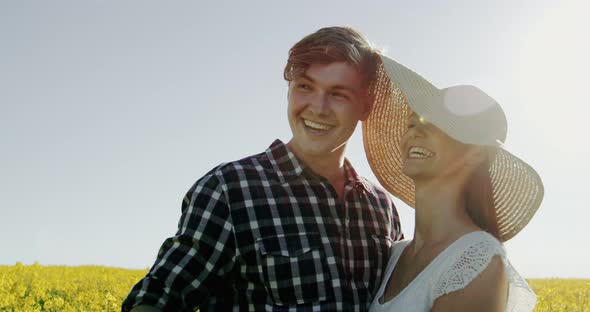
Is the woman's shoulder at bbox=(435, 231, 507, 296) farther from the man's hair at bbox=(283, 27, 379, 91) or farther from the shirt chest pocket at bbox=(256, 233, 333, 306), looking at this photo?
the man's hair at bbox=(283, 27, 379, 91)

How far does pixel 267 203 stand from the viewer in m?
3.52

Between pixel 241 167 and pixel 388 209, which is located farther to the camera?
pixel 388 209

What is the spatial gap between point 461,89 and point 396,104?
0.64 meters

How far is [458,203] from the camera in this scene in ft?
10.9

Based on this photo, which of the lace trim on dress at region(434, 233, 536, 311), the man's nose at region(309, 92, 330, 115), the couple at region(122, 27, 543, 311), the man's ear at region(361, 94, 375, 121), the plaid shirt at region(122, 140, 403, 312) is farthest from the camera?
the man's ear at region(361, 94, 375, 121)

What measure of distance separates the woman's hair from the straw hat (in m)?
0.15

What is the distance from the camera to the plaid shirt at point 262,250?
3.29m

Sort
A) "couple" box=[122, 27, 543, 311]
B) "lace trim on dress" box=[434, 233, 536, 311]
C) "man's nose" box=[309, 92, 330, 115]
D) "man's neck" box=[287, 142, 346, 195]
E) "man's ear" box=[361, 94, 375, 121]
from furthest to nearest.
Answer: "man's ear" box=[361, 94, 375, 121] → "man's neck" box=[287, 142, 346, 195] → "man's nose" box=[309, 92, 330, 115] → "couple" box=[122, 27, 543, 311] → "lace trim on dress" box=[434, 233, 536, 311]

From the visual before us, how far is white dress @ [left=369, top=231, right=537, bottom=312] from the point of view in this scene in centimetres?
296

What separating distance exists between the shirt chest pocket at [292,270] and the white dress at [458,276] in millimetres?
338

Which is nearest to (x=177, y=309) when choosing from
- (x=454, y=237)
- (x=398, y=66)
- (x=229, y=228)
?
(x=229, y=228)

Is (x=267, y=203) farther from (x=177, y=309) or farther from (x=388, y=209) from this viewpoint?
(x=388, y=209)

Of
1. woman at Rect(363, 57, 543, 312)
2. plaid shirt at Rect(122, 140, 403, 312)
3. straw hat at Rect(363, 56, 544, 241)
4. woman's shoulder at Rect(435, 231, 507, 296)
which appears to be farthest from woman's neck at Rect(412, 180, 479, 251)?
plaid shirt at Rect(122, 140, 403, 312)

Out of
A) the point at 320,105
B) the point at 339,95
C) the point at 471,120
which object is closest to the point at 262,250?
the point at 320,105
